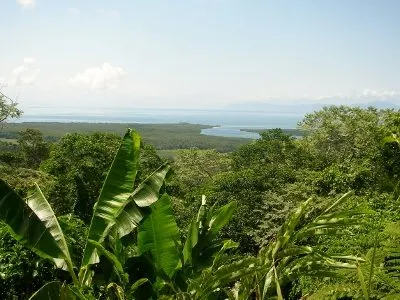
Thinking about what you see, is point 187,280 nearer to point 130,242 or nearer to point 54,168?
point 130,242

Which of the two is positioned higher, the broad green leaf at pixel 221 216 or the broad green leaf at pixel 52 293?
the broad green leaf at pixel 221 216

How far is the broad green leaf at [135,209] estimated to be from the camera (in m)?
5.15

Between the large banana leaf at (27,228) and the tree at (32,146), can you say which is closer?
the large banana leaf at (27,228)

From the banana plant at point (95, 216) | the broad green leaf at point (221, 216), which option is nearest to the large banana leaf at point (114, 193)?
the banana plant at point (95, 216)

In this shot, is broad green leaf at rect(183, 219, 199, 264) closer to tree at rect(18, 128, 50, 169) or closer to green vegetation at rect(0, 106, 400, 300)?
green vegetation at rect(0, 106, 400, 300)

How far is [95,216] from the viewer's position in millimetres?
5465

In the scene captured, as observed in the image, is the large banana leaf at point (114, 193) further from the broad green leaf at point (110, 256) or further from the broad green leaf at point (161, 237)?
the broad green leaf at point (110, 256)

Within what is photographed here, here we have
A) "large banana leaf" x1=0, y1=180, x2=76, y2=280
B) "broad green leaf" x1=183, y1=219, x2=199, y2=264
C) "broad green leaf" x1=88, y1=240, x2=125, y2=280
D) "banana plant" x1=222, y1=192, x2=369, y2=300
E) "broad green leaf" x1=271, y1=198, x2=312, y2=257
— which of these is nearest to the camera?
"banana plant" x1=222, y1=192, x2=369, y2=300

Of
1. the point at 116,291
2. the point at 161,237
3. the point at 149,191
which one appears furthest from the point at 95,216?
the point at 116,291

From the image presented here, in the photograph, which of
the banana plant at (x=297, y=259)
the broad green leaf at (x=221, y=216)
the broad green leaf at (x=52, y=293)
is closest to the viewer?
the banana plant at (x=297, y=259)

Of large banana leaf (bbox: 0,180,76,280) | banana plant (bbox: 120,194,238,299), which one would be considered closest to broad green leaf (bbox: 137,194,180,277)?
banana plant (bbox: 120,194,238,299)

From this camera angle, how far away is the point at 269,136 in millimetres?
30484

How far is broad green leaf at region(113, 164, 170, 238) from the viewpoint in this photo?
5152 mm

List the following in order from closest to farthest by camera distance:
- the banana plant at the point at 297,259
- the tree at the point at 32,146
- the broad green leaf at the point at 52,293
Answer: the banana plant at the point at 297,259 → the broad green leaf at the point at 52,293 → the tree at the point at 32,146
